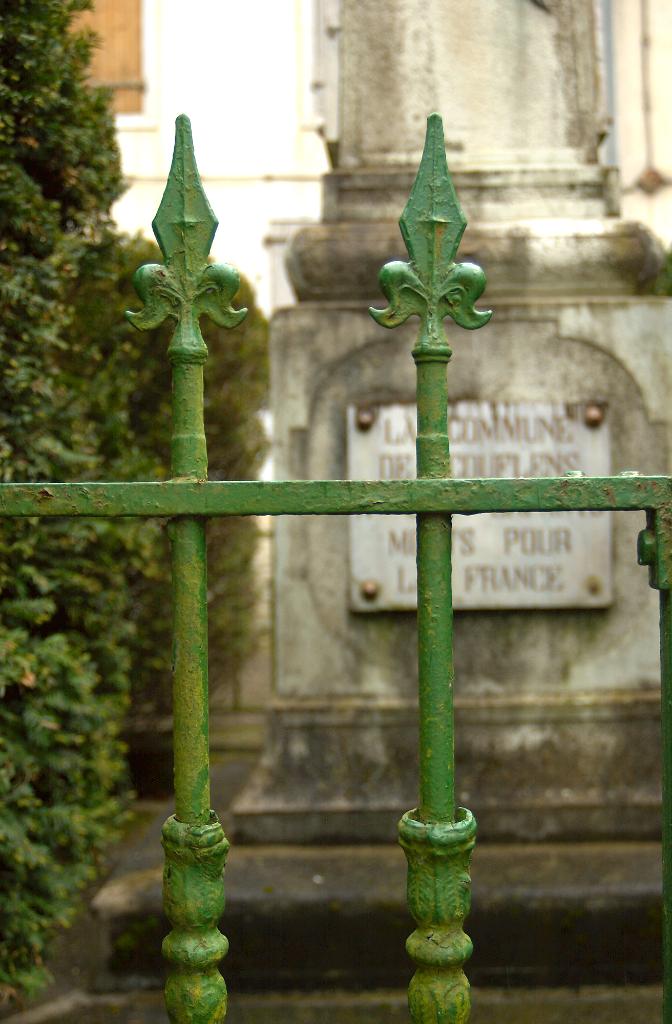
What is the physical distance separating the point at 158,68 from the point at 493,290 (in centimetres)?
736

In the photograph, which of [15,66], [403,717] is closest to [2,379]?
[15,66]

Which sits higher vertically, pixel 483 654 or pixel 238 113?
pixel 238 113

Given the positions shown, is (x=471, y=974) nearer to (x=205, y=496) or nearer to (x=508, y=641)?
(x=508, y=641)

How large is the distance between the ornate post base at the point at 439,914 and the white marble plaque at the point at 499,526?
5.44 ft

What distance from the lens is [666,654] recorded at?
1.31m

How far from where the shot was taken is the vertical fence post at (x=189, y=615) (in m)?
1.29

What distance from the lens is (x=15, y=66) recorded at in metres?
2.24

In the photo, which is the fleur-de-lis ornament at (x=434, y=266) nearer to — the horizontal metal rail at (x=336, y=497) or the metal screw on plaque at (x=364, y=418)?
the horizontal metal rail at (x=336, y=497)

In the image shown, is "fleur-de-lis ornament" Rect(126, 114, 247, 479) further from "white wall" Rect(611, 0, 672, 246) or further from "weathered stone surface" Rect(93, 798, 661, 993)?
"white wall" Rect(611, 0, 672, 246)

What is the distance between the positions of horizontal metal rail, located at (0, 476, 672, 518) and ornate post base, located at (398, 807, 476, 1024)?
15.8 inches

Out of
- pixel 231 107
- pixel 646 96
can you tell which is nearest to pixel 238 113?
pixel 231 107

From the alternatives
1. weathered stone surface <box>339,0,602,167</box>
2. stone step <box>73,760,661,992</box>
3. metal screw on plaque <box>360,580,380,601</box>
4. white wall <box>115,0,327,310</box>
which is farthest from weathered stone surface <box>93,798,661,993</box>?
white wall <box>115,0,327,310</box>

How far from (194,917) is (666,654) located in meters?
0.67

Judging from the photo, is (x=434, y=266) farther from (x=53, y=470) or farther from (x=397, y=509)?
(x=53, y=470)
